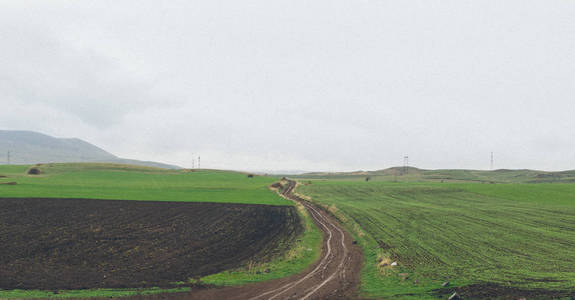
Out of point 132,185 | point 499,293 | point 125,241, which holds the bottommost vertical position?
point 125,241

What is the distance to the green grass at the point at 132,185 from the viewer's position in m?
55.3

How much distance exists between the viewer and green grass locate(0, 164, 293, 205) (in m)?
55.3

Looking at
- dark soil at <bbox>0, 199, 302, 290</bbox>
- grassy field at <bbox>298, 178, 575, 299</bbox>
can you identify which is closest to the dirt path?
grassy field at <bbox>298, 178, 575, 299</bbox>

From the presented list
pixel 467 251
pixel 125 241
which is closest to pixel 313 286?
pixel 467 251

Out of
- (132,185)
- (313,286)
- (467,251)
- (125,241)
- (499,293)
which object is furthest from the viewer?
(132,185)

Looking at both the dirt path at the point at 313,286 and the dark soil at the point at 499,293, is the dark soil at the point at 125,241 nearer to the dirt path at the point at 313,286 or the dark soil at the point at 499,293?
the dirt path at the point at 313,286

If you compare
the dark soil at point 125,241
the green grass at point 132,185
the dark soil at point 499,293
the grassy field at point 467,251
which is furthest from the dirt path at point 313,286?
the green grass at point 132,185

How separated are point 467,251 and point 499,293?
9.61 meters

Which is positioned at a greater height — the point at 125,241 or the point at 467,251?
the point at 467,251

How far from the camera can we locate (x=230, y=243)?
2816cm

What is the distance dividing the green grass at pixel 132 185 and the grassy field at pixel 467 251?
2511 cm

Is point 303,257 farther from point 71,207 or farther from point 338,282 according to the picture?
point 71,207

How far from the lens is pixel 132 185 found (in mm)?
78938

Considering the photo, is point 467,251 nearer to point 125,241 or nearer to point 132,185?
point 125,241
